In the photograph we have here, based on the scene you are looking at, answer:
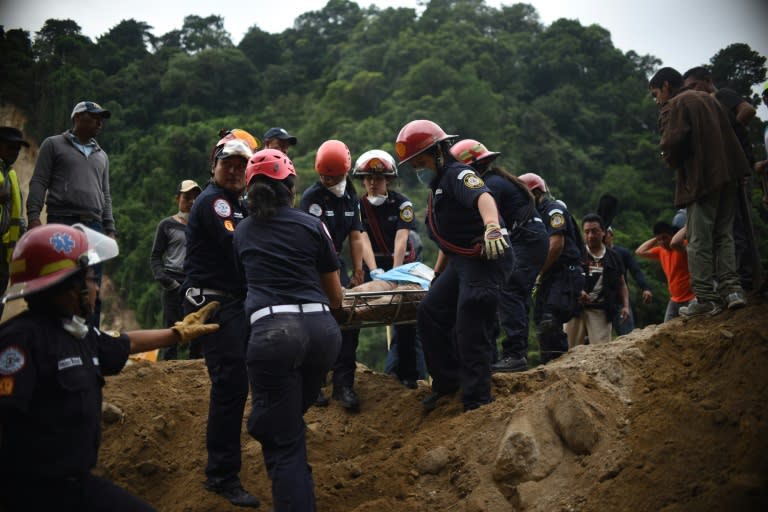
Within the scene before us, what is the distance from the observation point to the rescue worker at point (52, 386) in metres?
3.07

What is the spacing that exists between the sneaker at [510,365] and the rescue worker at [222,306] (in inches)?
109

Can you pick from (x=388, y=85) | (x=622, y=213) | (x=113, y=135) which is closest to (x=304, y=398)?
(x=622, y=213)

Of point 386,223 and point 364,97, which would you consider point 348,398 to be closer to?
point 386,223

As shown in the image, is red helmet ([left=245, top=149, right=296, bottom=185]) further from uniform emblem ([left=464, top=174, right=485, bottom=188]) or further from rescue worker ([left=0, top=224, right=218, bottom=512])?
uniform emblem ([left=464, top=174, right=485, bottom=188])

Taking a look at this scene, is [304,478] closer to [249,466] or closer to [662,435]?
[249,466]

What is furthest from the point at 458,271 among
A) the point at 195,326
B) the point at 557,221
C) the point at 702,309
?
the point at 557,221

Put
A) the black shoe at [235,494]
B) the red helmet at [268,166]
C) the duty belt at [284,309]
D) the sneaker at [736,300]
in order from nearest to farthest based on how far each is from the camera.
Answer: the duty belt at [284,309]
the red helmet at [268,166]
the black shoe at [235,494]
the sneaker at [736,300]

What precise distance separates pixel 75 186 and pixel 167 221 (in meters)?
1.72

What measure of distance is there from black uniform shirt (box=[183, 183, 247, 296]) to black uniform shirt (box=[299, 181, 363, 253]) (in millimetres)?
1642

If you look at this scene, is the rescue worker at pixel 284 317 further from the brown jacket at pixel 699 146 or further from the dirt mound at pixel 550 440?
the brown jacket at pixel 699 146

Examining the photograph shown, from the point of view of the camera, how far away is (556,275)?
809 centimetres

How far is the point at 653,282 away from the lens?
2300 centimetres

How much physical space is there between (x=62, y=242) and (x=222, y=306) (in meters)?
1.55

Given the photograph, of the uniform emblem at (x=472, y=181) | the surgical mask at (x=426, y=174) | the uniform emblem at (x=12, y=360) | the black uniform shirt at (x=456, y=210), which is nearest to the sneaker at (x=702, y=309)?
the black uniform shirt at (x=456, y=210)
